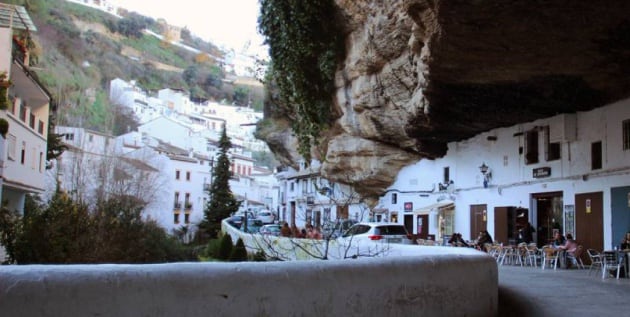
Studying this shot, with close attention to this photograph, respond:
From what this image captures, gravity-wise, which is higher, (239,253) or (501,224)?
(501,224)

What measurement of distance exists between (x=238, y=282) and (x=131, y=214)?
639 inches

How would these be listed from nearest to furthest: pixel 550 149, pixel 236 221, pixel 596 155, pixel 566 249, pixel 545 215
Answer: pixel 566 249
pixel 596 155
pixel 550 149
pixel 545 215
pixel 236 221

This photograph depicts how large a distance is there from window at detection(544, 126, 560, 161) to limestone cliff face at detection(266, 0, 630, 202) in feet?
2.80

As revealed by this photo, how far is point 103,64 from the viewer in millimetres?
124875

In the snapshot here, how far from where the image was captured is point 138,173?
5953 cm

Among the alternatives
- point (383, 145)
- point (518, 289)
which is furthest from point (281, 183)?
point (518, 289)

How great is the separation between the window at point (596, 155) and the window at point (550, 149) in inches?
76.8

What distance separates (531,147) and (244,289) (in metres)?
20.3

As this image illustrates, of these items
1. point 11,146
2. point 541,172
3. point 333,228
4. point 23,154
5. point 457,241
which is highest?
point 11,146

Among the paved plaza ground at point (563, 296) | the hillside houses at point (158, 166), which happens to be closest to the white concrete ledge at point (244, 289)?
the paved plaza ground at point (563, 296)

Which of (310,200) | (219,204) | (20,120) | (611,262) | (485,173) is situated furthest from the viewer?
(219,204)

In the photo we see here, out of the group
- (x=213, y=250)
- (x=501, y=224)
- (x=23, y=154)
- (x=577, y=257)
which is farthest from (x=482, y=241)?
(x=23, y=154)

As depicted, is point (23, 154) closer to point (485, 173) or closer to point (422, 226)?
point (422, 226)

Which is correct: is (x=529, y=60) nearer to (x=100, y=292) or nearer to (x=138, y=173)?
(x=100, y=292)
